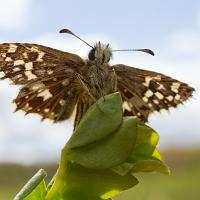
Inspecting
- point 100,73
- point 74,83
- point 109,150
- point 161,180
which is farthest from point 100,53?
point 161,180

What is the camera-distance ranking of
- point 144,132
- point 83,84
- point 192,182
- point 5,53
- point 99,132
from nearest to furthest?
point 99,132
point 144,132
point 83,84
point 5,53
point 192,182

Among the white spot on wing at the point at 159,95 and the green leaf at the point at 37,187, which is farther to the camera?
the white spot on wing at the point at 159,95

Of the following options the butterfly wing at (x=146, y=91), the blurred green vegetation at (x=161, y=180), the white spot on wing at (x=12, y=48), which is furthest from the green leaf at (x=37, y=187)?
the blurred green vegetation at (x=161, y=180)

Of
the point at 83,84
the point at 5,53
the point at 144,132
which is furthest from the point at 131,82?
the point at 144,132

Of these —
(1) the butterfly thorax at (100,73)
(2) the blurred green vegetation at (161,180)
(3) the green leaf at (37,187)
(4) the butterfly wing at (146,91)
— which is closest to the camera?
(3) the green leaf at (37,187)

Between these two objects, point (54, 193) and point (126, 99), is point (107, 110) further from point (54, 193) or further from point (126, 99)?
point (126, 99)

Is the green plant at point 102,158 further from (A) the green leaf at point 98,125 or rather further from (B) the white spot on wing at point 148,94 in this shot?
(B) the white spot on wing at point 148,94

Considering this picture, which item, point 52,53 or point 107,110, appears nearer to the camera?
point 107,110
